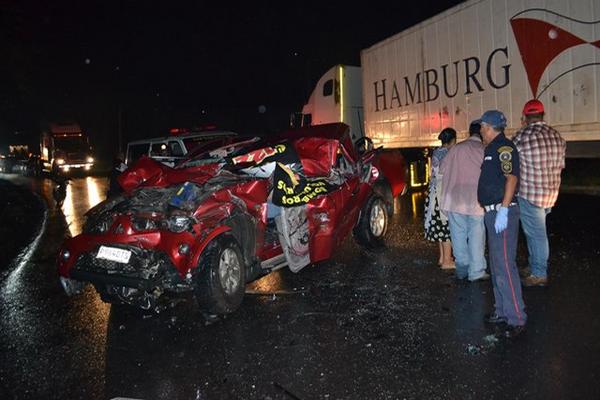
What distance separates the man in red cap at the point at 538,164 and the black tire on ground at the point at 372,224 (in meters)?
2.47

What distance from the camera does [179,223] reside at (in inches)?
193

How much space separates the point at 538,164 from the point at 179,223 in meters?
3.51

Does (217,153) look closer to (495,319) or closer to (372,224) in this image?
(372,224)

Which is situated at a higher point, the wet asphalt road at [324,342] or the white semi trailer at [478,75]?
the white semi trailer at [478,75]

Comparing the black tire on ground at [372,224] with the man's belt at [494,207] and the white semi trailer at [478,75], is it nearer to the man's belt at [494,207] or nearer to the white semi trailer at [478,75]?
the man's belt at [494,207]

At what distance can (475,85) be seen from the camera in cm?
1020

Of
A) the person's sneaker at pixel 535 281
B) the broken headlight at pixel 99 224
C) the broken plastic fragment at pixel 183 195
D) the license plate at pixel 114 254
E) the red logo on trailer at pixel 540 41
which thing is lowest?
the person's sneaker at pixel 535 281

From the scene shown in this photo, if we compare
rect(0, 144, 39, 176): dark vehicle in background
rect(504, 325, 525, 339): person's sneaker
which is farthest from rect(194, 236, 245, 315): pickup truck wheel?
rect(0, 144, 39, 176): dark vehicle in background

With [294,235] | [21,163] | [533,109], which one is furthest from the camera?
[21,163]

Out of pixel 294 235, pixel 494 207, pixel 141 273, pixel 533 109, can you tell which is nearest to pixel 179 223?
pixel 141 273

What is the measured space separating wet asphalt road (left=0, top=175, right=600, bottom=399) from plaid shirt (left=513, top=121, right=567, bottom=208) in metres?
0.99

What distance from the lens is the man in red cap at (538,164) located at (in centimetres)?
511

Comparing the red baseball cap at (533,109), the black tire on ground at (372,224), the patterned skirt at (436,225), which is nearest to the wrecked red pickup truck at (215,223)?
the black tire on ground at (372,224)

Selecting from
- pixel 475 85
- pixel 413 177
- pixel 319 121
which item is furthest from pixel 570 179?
pixel 319 121
